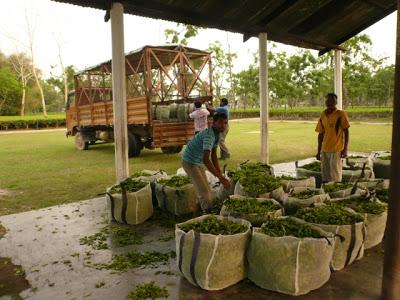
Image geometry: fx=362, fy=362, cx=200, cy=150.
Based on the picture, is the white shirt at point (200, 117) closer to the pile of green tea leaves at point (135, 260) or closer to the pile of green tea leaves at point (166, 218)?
the pile of green tea leaves at point (166, 218)

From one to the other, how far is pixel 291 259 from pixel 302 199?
1.47 metres

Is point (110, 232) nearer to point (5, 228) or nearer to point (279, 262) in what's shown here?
point (5, 228)

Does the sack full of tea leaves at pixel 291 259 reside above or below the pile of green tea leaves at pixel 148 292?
above

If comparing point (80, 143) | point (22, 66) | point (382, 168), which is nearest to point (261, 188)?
point (382, 168)

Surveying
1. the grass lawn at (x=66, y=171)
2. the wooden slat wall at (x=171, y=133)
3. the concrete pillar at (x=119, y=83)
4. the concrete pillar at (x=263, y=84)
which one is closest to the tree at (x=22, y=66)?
the grass lawn at (x=66, y=171)

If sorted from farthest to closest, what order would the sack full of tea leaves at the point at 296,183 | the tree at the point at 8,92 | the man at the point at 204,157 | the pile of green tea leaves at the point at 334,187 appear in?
1. the tree at the point at 8,92
2. the sack full of tea leaves at the point at 296,183
3. the pile of green tea leaves at the point at 334,187
4. the man at the point at 204,157

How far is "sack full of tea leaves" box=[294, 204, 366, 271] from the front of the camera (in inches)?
132

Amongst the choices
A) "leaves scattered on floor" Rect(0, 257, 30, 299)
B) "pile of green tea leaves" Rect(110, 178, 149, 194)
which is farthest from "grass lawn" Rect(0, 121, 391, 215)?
"leaves scattered on floor" Rect(0, 257, 30, 299)

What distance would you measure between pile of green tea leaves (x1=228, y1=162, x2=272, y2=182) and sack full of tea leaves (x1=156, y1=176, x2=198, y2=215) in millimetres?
702

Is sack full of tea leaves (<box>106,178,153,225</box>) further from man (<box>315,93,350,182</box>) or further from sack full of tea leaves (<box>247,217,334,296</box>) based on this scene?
man (<box>315,93,350,182</box>)

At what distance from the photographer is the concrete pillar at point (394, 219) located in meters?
2.53

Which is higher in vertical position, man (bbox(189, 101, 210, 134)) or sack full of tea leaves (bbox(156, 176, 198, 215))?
man (bbox(189, 101, 210, 134))

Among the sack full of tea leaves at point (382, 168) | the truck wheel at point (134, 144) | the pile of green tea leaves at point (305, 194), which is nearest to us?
the pile of green tea leaves at point (305, 194)

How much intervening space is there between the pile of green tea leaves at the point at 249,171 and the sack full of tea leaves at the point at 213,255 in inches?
89.0
